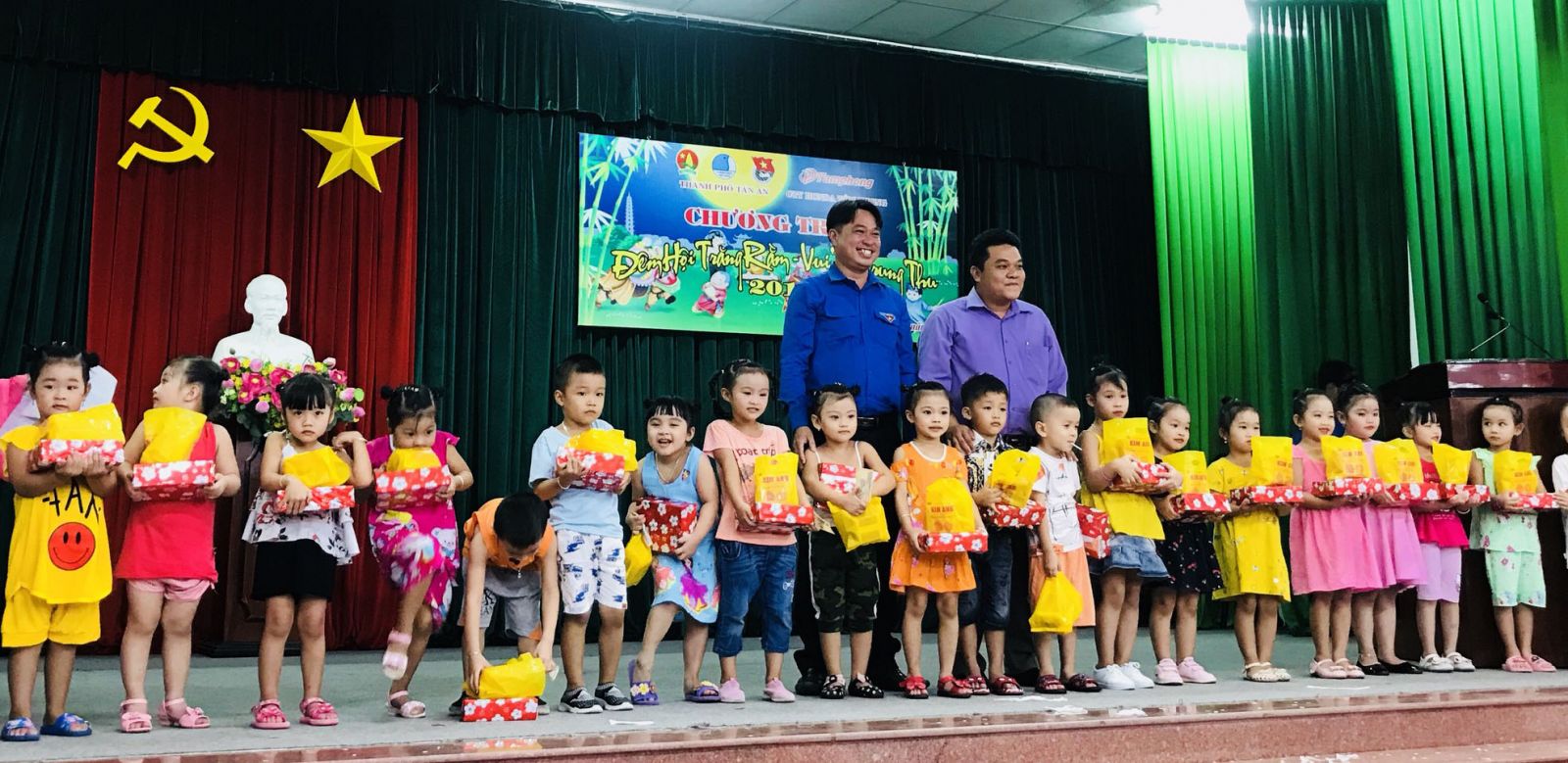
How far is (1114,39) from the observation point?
710cm

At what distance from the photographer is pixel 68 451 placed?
111 inches

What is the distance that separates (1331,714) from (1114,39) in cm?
484

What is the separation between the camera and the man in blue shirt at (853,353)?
12.4 ft

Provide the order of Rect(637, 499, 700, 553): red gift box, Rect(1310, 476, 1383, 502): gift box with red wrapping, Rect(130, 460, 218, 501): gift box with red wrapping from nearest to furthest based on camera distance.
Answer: Rect(130, 460, 218, 501): gift box with red wrapping < Rect(637, 499, 700, 553): red gift box < Rect(1310, 476, 1383, 502): gift box with red wrapping

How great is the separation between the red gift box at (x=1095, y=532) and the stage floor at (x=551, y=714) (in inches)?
16.3

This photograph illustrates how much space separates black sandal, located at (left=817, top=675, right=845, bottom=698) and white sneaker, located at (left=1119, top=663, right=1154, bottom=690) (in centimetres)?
90

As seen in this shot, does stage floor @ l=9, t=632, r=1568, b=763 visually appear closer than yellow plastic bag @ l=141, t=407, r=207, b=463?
Yes

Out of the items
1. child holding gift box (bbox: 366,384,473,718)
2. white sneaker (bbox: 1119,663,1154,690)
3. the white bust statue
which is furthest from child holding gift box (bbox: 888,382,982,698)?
the white bust statue

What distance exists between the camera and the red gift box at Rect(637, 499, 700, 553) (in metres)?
3.43

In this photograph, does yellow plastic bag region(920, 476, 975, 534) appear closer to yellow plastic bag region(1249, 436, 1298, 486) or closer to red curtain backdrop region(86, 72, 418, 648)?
yellow plastic bag region(1249, 436, 1298, 486)

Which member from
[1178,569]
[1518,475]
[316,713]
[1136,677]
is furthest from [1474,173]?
[316,713]

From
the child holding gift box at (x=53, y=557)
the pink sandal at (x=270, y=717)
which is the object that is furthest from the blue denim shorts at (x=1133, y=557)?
the child holding gift box at (x=53, y=557)

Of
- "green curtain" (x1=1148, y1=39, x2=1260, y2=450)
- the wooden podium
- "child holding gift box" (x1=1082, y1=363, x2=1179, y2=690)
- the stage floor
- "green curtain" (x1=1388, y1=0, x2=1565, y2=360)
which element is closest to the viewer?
the stage floor

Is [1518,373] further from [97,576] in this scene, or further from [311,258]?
[311,258]
